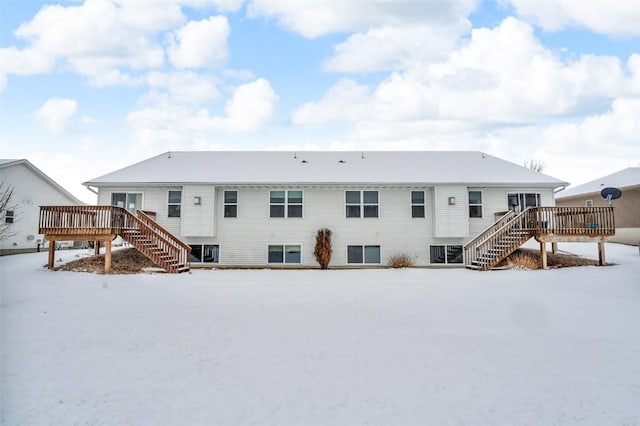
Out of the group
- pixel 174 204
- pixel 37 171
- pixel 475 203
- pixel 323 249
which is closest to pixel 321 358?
pixel 323 249

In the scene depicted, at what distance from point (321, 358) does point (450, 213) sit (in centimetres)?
1308

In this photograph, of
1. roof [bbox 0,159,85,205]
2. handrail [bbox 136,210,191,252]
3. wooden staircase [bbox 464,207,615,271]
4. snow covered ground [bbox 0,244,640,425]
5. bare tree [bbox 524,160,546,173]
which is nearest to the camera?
snow covered ground [bbox 0,244,640,425]

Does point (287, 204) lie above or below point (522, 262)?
above

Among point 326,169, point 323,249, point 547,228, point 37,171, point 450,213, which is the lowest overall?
point 323,249

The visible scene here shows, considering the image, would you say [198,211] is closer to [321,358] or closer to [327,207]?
[327,207]

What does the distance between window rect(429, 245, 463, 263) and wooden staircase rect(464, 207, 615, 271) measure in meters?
1.67

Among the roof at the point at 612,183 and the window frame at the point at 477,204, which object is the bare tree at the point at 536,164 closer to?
the roof at the point at 612,183

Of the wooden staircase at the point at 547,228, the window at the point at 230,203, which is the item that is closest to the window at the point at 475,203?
the wooden staircase at the point at 547,228

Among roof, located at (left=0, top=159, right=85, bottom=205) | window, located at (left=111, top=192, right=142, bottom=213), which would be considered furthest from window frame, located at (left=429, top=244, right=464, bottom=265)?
roof, located at (left=0, top=159, right=85, bottom=205)

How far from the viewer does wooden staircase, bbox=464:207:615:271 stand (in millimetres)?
14531

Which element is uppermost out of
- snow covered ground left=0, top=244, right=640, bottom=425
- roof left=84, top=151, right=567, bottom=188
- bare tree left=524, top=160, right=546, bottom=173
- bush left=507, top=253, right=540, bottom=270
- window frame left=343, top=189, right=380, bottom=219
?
Result: bare tree left=524, top=160, right=546, bottom=173

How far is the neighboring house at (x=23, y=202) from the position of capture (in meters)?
19.5

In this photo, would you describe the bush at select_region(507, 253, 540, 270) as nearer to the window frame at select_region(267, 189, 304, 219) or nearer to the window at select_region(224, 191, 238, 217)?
the window frame at select_region(267, 189, 304, 219)

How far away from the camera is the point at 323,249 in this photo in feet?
53.0
